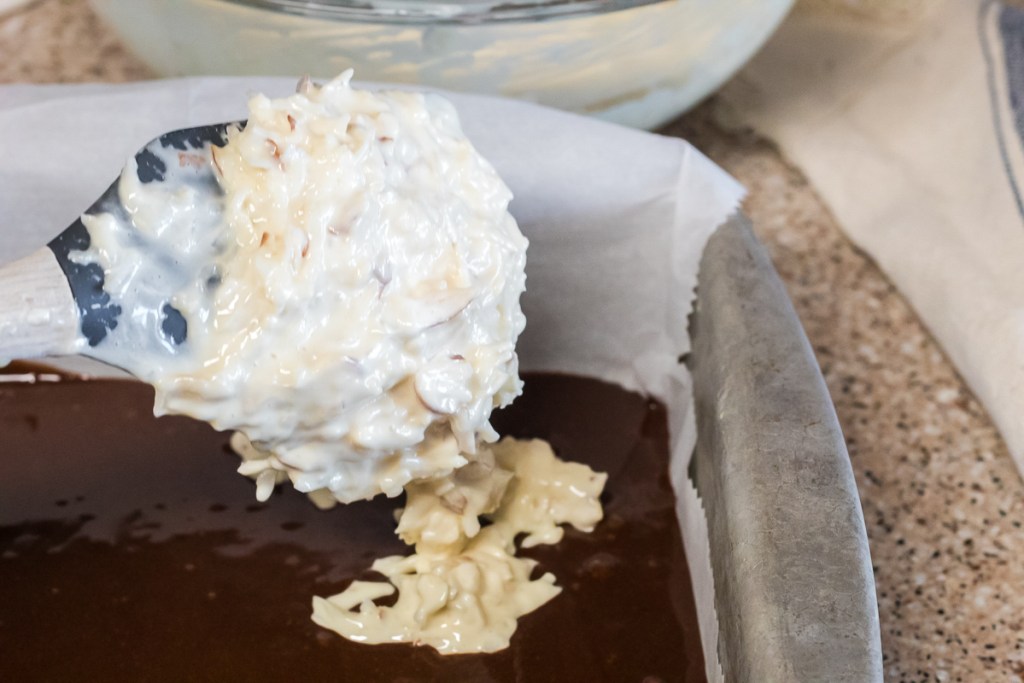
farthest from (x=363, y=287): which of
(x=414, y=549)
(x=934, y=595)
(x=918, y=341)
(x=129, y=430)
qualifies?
(x=918, y=341)

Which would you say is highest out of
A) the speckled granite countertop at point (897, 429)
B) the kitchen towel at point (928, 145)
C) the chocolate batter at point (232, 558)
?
the kitchen towel at point (928, 145)

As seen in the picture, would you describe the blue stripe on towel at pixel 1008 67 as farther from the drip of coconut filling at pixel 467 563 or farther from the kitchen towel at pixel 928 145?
the drip of coconut filling at pixel 467 563

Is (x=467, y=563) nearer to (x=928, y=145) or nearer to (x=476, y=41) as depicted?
(x=476, y=41)

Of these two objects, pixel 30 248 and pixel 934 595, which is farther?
pixel 30 248

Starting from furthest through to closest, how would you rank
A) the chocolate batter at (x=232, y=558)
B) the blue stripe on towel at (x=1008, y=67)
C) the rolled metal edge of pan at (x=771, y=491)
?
the blue stripe on towel at (x=1008, y=67), the chocolate batter at (x=232, y=558), the rolled metal edge of pan at (x=771, y=491)

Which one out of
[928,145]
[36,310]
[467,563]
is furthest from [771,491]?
[928,145]

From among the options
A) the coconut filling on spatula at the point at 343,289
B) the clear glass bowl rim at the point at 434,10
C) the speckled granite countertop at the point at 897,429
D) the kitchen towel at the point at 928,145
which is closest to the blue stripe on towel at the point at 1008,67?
the kitchen towel at the point at 928,145

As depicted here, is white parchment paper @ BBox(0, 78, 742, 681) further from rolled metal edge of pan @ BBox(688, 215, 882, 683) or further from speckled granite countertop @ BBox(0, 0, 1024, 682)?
speckled granite countertop @ BBox(0, 0, 1024, 682)

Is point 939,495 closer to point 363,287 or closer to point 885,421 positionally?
point 885,421
